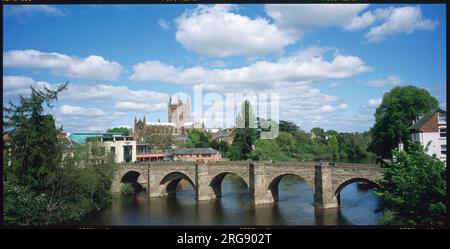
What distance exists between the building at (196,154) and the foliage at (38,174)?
13918 mm

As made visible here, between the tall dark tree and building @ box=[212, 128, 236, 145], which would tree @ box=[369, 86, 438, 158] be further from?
building @ box=[212, 128, 236, 145]

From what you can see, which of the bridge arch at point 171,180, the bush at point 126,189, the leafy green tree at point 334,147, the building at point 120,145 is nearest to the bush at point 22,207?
the bridge arch at point 171,180

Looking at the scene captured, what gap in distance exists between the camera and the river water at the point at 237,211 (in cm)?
1374

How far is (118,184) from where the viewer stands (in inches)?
846

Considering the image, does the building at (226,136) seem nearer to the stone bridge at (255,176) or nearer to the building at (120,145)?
the building at (120,145)

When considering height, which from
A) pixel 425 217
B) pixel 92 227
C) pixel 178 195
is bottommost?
pixel 178 195

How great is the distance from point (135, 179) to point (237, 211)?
9.39 metres

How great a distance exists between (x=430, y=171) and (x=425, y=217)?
1252 mm

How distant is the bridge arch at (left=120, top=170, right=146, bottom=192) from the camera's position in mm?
22277

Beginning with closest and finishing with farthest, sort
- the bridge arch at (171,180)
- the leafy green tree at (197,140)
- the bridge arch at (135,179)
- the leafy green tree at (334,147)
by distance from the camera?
the bridge arch at (171,180), the bridge arch at (135,179), the leafy green tree at (334,147), the leafy green tree at (197,140)

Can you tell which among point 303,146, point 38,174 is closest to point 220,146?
point 303,146

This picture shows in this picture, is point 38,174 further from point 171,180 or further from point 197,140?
point 197,140
